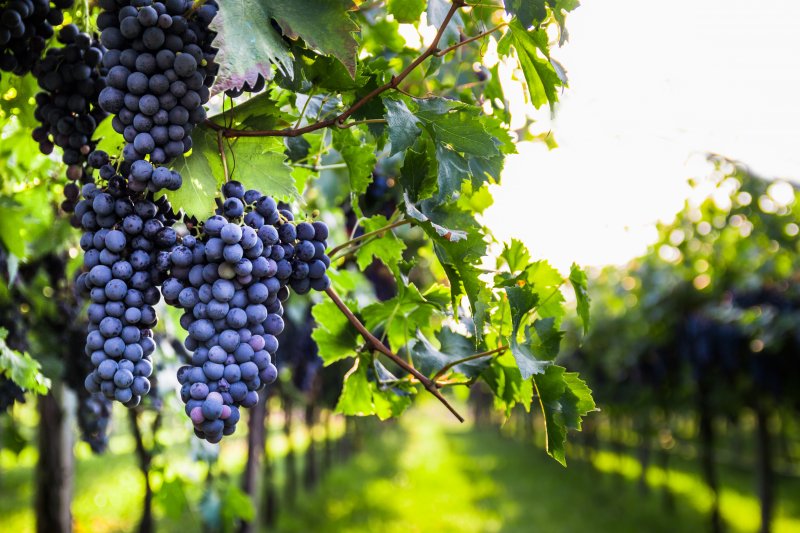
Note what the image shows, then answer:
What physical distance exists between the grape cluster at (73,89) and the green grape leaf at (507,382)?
1.15 metres

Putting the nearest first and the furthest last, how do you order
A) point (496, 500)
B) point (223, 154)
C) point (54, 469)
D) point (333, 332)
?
point (223, 154)
point (333, 332)
point (54, 469)
point (496, 500)

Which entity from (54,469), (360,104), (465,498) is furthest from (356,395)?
(465,498)

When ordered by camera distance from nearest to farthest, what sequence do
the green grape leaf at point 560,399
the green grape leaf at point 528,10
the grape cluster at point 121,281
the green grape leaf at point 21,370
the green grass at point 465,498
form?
the grape cluster at point 121,281, the green grape leaf at point 528,10, the green grape leaf at point 560,399, the green grape leaf at point 21,370, the green grass at point 465,498

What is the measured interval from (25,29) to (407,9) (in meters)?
0.88

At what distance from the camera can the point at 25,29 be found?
4.91 feet

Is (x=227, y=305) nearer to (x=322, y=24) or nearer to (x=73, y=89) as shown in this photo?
(x=322, y=24)

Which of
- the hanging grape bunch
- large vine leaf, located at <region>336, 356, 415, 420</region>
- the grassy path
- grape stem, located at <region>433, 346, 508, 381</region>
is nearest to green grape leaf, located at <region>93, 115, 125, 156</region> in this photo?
the hanging grape bunch

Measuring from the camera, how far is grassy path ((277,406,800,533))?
12.4m

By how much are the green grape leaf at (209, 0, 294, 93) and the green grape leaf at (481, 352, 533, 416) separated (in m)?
0.96

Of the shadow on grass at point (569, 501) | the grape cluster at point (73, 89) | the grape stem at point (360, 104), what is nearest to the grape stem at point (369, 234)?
the grape stem at point (360, 104)

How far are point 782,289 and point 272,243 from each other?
8.14 m

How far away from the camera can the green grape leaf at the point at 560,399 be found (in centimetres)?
160

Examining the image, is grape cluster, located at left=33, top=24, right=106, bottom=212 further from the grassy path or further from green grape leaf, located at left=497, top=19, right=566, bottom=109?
the grassy path

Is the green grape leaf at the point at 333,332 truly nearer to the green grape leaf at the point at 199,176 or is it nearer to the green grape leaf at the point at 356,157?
the green grape leaf at the point at 356,157
